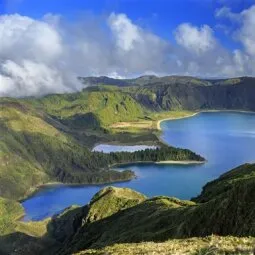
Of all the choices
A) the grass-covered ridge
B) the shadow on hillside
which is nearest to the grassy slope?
the grass-covered ridge

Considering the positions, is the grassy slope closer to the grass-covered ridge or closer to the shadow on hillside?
the grass-covered ridge

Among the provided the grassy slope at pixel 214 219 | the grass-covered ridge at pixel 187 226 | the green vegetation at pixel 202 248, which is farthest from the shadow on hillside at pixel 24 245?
the green vegetation at pixel 202 248

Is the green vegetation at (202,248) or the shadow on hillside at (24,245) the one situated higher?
the shadow on hillside at (24,245)

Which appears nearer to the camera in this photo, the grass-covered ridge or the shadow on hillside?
the grass-covered ridge

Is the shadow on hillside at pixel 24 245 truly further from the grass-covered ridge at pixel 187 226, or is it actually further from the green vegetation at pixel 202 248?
the green vegetation at pixel 202 248

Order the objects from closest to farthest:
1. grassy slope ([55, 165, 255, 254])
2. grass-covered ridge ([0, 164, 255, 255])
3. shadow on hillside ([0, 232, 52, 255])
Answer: grass-covered ridge ([0, 164, 255, 255]), grassy slope ([55, 165, 255, 254]), shadow on hillside ([0, 232, 52, 255])

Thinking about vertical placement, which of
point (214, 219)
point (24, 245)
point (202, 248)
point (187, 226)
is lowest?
point (202, 248)

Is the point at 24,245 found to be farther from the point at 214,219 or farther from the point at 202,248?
the point at 202,248

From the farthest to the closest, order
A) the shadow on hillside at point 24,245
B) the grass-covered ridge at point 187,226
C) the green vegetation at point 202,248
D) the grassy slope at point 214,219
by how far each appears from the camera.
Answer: the shadow on hillside at point 24,245
the grassy slope at point 214,219
the grass-covered ridge at point 187,226
the green vegetation at point 202,248

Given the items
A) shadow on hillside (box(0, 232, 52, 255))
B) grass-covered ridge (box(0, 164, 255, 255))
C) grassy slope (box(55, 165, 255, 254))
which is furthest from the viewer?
shadow on hillside (box(0, 232, 52, 255))

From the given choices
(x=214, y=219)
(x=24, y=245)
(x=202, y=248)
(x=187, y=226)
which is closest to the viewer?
(x=202, y=248)

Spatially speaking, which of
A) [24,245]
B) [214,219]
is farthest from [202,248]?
[24,245]

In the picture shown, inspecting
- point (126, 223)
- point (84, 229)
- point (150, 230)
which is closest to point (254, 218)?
point (150, 230)

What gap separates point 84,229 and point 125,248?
105 meters
